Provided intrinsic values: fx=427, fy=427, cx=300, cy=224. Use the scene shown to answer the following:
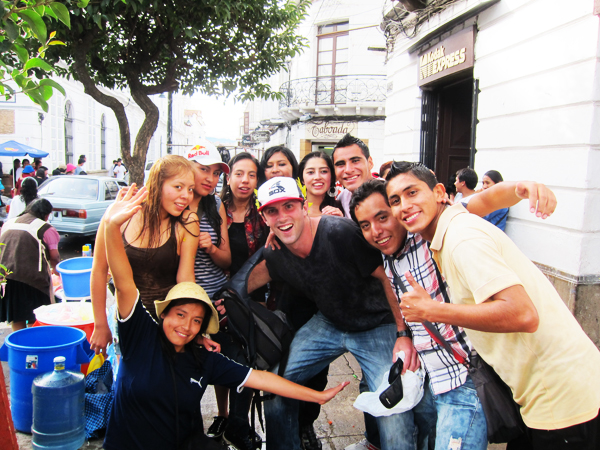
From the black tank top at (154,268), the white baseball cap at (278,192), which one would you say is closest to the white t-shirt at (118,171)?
the black tank top at (154,268)

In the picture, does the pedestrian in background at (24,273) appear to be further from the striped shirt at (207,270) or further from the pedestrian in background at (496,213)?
the pedestrian in background at (496,213)

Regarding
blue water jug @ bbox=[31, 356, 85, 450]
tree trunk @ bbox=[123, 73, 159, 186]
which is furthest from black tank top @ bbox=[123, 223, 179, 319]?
tree trunk @ bbox=[123, 73, 159, 186]

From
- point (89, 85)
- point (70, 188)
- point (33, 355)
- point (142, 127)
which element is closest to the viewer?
point (33, 355)

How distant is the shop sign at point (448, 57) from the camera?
19.3ft

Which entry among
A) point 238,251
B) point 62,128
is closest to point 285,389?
point 238,251

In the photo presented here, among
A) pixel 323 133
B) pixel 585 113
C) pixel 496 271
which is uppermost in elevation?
pixel 323 133

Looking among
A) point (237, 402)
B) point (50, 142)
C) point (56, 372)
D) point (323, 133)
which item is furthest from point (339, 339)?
point (50, 142)

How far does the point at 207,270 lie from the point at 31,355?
1425 millimetres

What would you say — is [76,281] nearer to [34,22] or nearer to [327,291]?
[327,291]

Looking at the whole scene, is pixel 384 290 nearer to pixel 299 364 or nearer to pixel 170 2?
pixel 299 364

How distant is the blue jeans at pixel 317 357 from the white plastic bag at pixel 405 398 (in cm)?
22

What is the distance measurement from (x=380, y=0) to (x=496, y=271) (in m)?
17.7

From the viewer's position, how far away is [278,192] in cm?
276

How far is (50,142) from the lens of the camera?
18.8 metres
